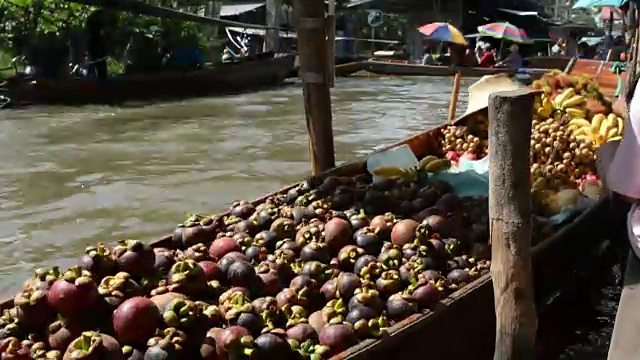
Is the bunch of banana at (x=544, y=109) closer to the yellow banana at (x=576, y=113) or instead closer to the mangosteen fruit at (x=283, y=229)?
the yellow banana at (x=576, y=113)

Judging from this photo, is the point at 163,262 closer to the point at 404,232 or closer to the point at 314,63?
the point at 404,232

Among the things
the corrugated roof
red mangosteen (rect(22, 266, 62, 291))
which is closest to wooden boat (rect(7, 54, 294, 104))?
the corrugated roof

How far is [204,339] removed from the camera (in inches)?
122

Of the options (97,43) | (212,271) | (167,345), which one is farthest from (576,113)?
(97,43)

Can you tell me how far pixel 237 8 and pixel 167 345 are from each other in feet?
96.4

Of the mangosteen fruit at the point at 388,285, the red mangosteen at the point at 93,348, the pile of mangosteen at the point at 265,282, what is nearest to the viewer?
the red mangosteen at the point at 93,348

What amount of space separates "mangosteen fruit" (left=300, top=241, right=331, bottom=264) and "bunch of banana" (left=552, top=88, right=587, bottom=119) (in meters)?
3.68

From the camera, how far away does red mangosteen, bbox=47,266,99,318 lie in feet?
10.2

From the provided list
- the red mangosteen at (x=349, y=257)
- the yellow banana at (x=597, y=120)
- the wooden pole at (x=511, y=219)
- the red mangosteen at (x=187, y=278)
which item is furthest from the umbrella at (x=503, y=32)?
the red mangosteen at (x=187, y=278)

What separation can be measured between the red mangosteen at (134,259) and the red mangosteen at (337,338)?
811 millimetres

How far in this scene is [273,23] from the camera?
25422 mm

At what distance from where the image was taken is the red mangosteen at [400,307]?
3579 millimetres

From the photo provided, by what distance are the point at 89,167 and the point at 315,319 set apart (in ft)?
27.8

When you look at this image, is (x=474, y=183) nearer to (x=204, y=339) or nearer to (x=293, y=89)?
(x=204, y=339)
